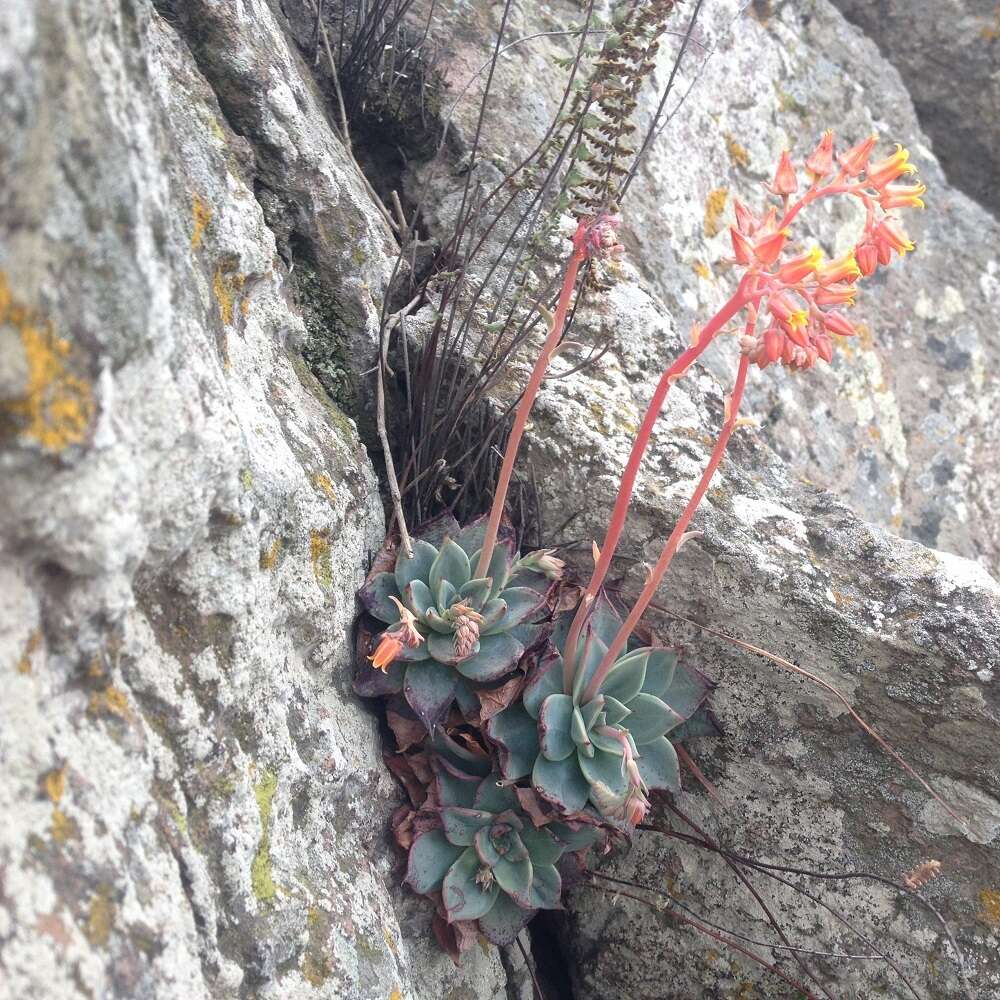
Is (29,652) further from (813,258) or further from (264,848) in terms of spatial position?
(813,258)

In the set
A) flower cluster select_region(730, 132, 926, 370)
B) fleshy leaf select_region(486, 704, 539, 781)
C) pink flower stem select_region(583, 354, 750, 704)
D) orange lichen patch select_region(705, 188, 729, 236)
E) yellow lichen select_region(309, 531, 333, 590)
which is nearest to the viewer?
flower cluster select_region(730, 132, 926, 370)

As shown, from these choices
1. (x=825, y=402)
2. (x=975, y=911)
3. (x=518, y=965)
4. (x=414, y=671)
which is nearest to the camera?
(x=414, y=671)

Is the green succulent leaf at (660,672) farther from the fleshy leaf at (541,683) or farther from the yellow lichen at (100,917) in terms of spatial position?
the yellow lichen at (100,917)

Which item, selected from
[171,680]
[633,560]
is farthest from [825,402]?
[171,680]

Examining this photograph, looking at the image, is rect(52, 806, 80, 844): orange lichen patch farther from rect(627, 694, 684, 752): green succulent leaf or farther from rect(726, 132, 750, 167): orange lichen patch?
rect(726, 132, 750, 167): orange lichen patch

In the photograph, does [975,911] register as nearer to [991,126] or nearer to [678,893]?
[678,893]

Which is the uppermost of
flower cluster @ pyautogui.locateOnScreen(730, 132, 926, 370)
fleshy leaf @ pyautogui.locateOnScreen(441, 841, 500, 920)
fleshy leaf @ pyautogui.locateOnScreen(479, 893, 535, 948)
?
flower cluster @ pyautogui.locateOnScreen(730, 132, 926, 370)

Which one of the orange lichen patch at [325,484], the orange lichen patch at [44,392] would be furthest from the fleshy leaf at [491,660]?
the orange lichen patch at [44,392]

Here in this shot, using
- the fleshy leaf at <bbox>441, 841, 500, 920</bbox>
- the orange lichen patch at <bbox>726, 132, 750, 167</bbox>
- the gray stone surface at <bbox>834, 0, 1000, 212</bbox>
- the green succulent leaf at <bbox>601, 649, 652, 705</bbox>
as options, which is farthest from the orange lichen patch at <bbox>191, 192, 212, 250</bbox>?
the gray stone surface at <bbox>834, 0, 1000, 212</bbox>
